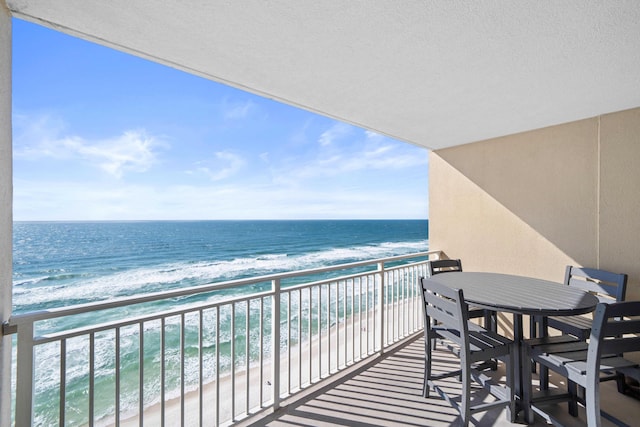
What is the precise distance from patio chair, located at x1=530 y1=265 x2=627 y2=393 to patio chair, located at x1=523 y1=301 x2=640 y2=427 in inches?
7.4

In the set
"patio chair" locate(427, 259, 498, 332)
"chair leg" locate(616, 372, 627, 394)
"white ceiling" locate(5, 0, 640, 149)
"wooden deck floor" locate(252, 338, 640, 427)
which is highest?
"white ceiling" locate(5, 0, 640, 149)

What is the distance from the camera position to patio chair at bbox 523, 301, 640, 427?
1.56m

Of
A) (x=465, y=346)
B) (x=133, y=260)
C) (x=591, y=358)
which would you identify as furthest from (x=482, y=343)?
(x=133, y=260)

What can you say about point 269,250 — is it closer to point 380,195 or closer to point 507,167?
point 380,195

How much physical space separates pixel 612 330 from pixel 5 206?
2.97m

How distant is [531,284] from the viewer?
2.54 m

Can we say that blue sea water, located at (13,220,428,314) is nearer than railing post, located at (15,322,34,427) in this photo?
No

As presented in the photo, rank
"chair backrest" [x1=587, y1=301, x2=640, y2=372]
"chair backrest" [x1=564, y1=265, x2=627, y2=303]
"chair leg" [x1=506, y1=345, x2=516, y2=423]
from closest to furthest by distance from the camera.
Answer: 1. "chair backrest" [x1=587, y1=301, x2=640, y2=372]
2. "chair leg" [x1=506, y1=345, x2=516, y2=423]
3. "chair backrest" [x1=564, y1=265, x2=627, y2=303]

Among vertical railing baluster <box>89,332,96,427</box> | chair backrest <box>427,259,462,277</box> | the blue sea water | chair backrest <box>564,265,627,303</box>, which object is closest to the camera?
vertical railing baluster <box>89,332,96,427</box>

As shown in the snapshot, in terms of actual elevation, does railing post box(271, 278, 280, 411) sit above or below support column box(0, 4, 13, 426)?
below

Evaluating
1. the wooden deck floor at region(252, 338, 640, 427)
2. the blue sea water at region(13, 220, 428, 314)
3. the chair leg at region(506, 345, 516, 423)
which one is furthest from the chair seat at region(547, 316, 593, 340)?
the blue sea water at region(13, 220, 428, 314)

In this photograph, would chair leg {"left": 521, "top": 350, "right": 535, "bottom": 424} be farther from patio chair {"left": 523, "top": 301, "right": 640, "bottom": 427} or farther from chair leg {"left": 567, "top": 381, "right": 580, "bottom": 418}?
chair leg {"left": 567, "top": 381, "right": 580, "bottom": 418}

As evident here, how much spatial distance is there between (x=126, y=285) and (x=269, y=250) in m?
9.54

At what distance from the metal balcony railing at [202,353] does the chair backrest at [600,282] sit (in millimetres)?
1445
